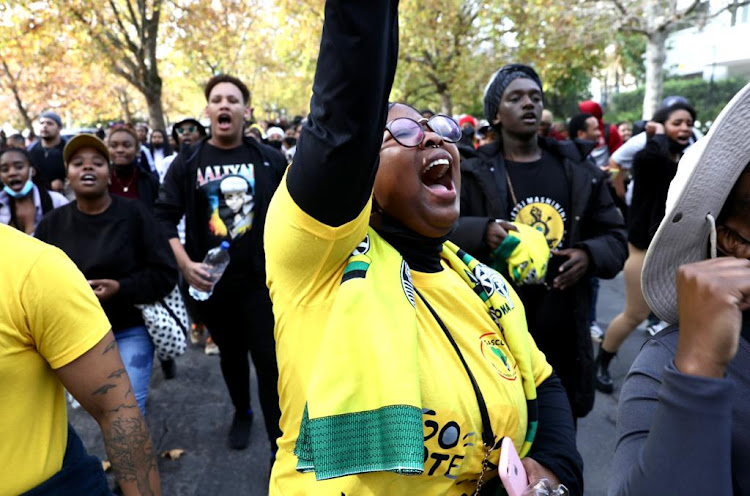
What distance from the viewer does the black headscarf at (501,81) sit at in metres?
3.03

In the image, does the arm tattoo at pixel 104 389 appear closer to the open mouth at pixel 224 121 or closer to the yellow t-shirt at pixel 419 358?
the yellow t-shirt at pixel 419 358

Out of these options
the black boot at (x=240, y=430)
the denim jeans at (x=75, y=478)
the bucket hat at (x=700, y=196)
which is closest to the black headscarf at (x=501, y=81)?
the bucket hat at (x=700, y=196)

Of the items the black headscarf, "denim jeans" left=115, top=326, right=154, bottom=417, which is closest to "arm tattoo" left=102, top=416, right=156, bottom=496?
"denim jeans" left=115, top=326, right=154, bottom=417

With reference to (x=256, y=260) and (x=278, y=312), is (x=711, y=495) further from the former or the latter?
(x=256, y=260)

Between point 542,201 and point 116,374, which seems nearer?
point 116,374

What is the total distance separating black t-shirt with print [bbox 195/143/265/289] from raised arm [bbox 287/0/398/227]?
2494 millimetres

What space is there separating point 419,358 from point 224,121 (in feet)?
8.79

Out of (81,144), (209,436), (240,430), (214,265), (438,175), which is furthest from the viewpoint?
(209,436)

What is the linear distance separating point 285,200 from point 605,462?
10.8ft

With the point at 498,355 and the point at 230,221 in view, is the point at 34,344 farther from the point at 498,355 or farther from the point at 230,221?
the point at 230,221

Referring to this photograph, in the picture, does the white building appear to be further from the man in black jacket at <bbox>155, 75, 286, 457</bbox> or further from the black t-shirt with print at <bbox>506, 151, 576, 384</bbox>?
the man in black jacket at <bbox>155, 75, 286, 457</bbox>

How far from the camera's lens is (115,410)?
1.63 m

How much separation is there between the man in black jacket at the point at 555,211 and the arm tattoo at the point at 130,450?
184 centimetres

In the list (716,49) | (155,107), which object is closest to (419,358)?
(155,107)
